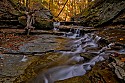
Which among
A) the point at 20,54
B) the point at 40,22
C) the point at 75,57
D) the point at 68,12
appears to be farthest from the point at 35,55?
the point at 68,12

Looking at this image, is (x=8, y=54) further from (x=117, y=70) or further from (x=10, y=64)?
(x=117, y=70)

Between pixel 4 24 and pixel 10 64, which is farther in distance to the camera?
pixel 4 24

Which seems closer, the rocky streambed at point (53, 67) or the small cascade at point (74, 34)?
the rocky streambed at point (53, 67)

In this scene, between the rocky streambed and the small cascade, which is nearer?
the rocky streambed

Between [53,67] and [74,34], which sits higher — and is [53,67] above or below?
below

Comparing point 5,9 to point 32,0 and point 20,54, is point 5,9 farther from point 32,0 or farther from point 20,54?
point 32,0

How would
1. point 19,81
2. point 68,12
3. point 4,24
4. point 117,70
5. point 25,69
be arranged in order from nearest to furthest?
1. point 117,70
2. point 19,81
3. point 25,69
4. point 4,24
5. point 68,12

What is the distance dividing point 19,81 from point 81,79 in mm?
1864

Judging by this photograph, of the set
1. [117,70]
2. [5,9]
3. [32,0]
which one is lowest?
[117,70]

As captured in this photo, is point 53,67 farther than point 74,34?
No

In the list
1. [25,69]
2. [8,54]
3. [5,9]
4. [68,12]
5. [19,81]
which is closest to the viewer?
[19,81]

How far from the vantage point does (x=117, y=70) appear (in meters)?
4.61

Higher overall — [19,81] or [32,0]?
[32,0]

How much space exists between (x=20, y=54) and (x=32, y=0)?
29.0m
